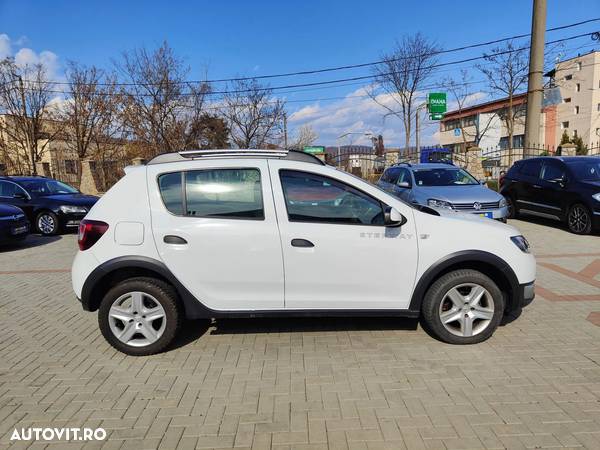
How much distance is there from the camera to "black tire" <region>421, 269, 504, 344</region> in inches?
144

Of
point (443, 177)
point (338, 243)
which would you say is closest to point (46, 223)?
point (338, 243)

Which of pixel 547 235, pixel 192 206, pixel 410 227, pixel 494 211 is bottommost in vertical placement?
pixel 547 235

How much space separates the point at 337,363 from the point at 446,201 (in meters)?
5.62

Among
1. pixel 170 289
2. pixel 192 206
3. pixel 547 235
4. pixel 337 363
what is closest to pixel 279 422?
pixel 337 363

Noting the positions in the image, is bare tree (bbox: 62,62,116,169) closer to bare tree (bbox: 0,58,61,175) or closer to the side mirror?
bare tree (bbox: 0,58,61,175)

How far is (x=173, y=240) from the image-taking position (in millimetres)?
3520

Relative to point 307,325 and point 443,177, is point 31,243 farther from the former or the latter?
point 443,177

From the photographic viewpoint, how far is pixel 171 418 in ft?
9.06

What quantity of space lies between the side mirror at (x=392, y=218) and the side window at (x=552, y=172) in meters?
8.23

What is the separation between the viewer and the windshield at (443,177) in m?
9.56

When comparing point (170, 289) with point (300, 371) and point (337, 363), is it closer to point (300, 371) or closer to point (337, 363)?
point (300, 371)

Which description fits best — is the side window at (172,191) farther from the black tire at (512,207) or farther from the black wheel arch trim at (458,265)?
the black tire at (512,207)

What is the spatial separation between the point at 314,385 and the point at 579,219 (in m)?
8.66
